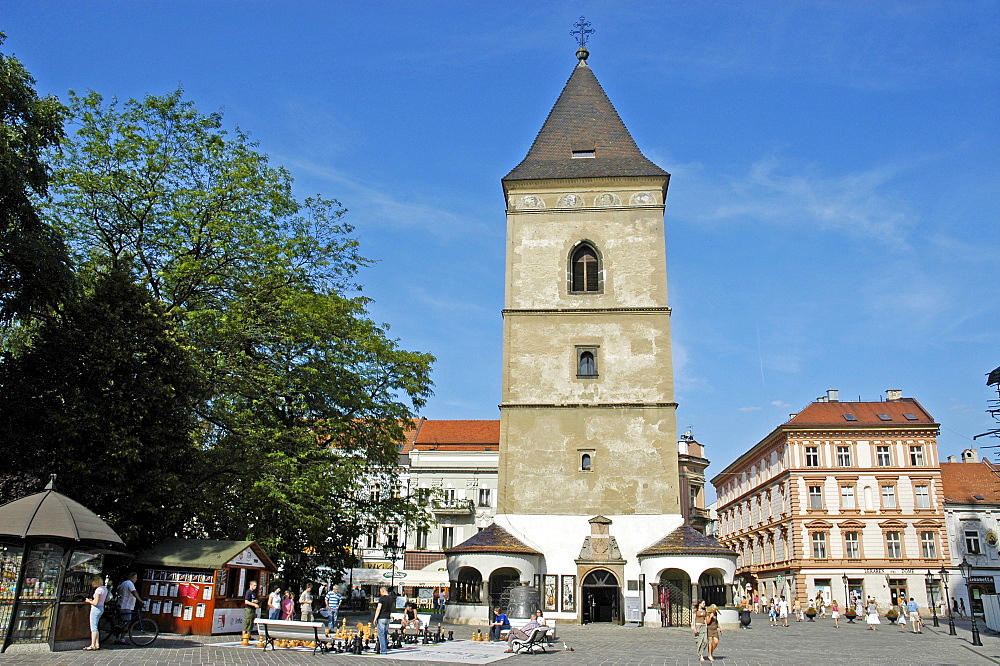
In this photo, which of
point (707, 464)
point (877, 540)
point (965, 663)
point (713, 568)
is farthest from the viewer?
point (707, 464)

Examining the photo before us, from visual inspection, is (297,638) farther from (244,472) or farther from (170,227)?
(170,227)

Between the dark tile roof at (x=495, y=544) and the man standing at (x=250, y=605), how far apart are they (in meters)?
9.94

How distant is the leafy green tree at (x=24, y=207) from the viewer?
16.3 metres

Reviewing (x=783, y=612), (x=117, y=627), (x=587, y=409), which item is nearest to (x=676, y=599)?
(x=587, y=409)

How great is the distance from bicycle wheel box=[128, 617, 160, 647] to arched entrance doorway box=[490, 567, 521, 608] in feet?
40.3

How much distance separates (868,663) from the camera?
15.9 m

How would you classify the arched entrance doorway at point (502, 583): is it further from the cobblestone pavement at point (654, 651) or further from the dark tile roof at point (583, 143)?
the dark tile roof at point (583, 143)

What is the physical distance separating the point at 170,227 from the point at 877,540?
134ft

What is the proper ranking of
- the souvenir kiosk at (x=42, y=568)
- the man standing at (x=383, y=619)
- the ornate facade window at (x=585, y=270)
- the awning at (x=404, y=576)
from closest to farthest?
the souvenir kiosk at (x=42, y=568) → the man standing at (x=383, y=619) → the ornate facade window at (x=585, y=270) → the awning at (x=404, y=576)

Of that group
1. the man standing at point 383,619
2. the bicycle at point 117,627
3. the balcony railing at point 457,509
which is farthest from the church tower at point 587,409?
the balcony railing at point 457,509

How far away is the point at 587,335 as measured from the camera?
3130 cm

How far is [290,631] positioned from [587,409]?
16.0 metres

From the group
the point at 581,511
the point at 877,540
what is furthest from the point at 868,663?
the point at 877,540

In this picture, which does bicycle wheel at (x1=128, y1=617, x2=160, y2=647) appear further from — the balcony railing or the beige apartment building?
the beige apartment building
